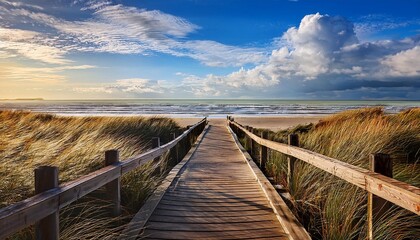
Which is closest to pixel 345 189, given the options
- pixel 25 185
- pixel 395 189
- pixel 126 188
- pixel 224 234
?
pixel 224 234

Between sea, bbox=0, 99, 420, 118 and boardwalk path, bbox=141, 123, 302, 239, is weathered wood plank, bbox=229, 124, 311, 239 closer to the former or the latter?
boardwalk path, bbox=141, 123, 302, 239

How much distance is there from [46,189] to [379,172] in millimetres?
3062

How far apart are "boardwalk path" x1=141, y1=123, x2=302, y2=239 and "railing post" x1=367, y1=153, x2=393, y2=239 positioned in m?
1.11

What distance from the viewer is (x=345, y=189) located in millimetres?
5035

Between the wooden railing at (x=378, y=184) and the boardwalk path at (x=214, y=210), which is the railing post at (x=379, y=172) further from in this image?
the boardwalk path at (x=214, y=210)

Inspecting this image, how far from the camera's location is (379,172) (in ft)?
11.0

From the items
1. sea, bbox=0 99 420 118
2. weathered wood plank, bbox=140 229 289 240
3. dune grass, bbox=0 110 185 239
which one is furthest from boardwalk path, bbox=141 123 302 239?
sea, bbox=0 99 420 118

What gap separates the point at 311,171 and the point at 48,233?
4530 millimetres

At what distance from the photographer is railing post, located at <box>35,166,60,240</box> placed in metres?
2.88

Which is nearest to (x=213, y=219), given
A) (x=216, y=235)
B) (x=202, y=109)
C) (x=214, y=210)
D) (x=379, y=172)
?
(x=214, y=210)

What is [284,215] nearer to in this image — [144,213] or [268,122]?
[144,213]

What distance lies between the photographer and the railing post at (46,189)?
2.88 meters

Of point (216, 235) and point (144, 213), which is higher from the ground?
point (144, 213)

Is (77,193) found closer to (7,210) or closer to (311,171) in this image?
(7,210)
